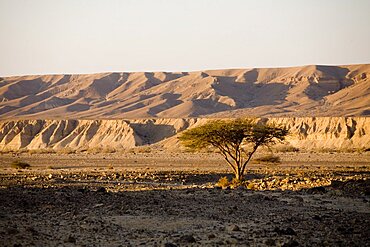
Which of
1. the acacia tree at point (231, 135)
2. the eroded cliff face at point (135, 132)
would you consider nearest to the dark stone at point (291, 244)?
the acacia tree at point (231, 135)

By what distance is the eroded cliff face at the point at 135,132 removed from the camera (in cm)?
7712

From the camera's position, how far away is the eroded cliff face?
77125 mm

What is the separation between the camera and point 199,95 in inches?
6152

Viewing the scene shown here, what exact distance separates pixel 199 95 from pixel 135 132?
65.8m

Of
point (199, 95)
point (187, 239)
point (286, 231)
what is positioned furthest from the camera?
point (199, 95)

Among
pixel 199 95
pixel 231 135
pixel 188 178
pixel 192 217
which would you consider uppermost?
pixel 199 95

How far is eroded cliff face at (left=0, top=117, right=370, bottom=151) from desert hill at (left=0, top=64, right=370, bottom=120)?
3364 centimetres

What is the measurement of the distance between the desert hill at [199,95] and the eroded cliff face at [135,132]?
33.6m

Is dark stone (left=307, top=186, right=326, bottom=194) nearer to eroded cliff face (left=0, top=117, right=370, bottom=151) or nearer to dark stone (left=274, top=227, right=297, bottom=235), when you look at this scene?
dark stone (left=274, top=227, right=297, bottom=235)

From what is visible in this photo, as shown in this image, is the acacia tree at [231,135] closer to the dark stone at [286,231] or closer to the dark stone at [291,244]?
the dark stone at [286,231]

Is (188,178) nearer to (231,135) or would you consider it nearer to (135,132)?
(231,135)

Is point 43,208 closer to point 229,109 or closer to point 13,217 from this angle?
point 13,217

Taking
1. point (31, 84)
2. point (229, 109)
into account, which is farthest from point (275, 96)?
point (31, 84)

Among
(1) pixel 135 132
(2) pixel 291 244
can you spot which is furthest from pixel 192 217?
(1) pixel 135 132
